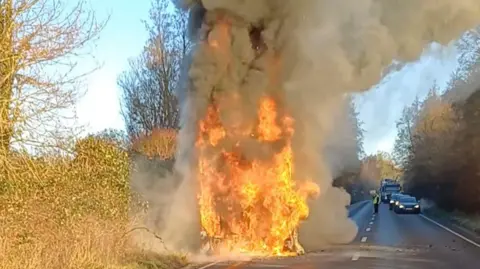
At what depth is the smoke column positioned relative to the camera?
21297mm

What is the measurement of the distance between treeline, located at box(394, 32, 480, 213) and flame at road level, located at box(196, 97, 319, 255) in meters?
16.2

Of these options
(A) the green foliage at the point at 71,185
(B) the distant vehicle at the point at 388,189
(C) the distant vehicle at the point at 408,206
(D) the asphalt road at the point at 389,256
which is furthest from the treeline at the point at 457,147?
(A) the green foliage at the point at 71,185

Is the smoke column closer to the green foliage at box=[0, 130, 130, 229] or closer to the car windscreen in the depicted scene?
the green foliage at box=[0, 130, 130, 229]

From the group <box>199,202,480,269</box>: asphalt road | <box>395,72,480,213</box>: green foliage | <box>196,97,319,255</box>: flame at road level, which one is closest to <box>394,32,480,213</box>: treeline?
<box>395,72,480,213</box>: green foliage

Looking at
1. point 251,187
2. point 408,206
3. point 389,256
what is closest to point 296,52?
point 251,187

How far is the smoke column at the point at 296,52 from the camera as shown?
21.3 meters

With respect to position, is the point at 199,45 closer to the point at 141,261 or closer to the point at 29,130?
the point at 141,261

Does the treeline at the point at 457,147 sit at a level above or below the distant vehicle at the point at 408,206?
above

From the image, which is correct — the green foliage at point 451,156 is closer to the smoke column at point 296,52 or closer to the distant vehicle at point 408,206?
the distant vehicle at point 408,206

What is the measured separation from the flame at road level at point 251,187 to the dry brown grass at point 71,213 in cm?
409

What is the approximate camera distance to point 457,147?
128 ft

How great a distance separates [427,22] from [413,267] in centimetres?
882

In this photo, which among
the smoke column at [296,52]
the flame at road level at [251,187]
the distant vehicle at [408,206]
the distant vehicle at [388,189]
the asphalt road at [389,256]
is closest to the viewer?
the asphalt road at [389,256]

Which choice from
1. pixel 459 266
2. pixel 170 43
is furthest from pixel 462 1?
pixel 170 43
